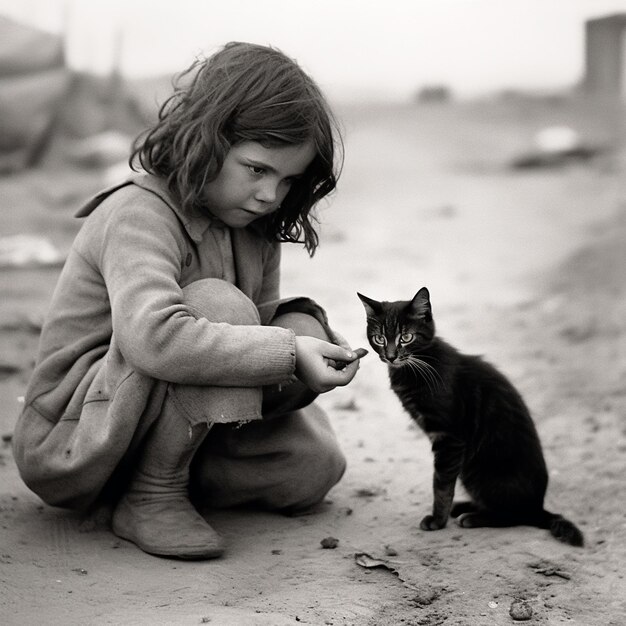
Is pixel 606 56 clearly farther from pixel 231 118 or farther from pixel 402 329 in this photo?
pixel 231 118

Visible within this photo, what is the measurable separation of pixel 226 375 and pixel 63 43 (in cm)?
561

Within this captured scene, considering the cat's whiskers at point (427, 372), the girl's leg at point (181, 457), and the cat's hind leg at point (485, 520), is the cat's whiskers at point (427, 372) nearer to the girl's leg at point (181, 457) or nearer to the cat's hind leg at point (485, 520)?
the cat's hind leg at point (485, 520)

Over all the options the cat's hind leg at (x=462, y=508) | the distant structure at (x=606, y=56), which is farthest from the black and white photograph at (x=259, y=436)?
the distant structure at (x=606, y=56)

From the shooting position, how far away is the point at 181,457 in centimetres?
248

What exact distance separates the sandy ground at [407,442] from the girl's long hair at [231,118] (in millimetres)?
983

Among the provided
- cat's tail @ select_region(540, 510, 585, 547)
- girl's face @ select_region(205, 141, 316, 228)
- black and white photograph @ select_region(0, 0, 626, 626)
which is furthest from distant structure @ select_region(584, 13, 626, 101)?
cat's tail @ select_region(540, 510, 585, 547)

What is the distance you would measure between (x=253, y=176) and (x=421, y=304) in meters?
0.61

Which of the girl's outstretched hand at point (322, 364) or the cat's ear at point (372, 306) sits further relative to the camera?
the cat's ear at point (372, 306)

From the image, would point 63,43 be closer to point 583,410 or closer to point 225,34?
point 225,34

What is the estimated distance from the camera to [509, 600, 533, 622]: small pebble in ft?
6.98

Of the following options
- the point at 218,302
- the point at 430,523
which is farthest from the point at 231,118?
the point at 430,523

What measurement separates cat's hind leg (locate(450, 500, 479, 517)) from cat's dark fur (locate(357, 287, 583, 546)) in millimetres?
79

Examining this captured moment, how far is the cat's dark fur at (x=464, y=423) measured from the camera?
2.64 m

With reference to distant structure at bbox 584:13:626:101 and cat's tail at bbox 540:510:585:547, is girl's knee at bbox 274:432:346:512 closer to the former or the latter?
cat's tail at bbox 540:510:585:547
